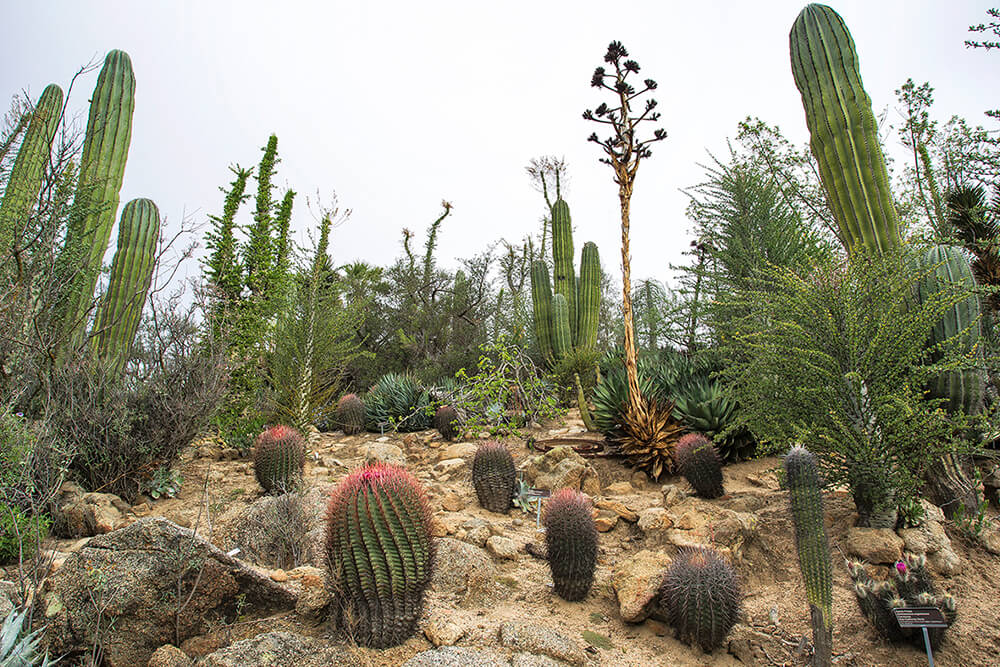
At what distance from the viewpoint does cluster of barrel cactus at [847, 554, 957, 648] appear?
267 cm

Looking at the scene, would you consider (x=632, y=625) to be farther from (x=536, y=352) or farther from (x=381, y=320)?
(x=381, y=320)

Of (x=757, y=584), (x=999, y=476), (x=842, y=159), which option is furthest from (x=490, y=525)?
(x=842, y=159)

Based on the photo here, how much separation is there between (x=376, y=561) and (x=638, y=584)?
1.61 meters

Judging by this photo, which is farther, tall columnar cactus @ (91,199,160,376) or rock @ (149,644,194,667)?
tall columnar cactus @ (91,199,160,376)

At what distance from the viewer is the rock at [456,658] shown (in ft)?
7.73

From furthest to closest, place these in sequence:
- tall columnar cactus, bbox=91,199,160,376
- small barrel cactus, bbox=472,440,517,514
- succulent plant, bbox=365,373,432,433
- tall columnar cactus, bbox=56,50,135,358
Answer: succulent plant, bbox=365,373,432,433, tall columnar cactus, bbox=91,199,160,376, tall columnar cactus, bbox=56,50,135,358, small barrel cactus, bbox=472,440,517,514

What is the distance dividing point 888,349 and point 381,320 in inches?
641

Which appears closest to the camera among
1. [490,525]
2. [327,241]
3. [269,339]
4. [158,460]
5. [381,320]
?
[490,525]

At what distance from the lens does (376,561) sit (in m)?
2.47

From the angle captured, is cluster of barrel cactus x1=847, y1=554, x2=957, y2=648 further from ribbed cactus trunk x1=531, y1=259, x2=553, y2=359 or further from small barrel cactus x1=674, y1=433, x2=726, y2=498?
ribbed cactus trunk x1=531, y1=259, x2=553, y2=359

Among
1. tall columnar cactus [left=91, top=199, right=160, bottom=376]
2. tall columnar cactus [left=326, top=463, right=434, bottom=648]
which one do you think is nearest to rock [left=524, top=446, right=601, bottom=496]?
tall columnar cactus [left=326, top=463, right=434, bottom=648]

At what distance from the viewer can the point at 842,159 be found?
17.9 feet

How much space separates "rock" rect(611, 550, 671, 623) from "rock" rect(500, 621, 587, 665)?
48cm

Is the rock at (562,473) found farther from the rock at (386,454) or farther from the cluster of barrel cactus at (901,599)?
the cluster of barrel cactus at (901,599)
